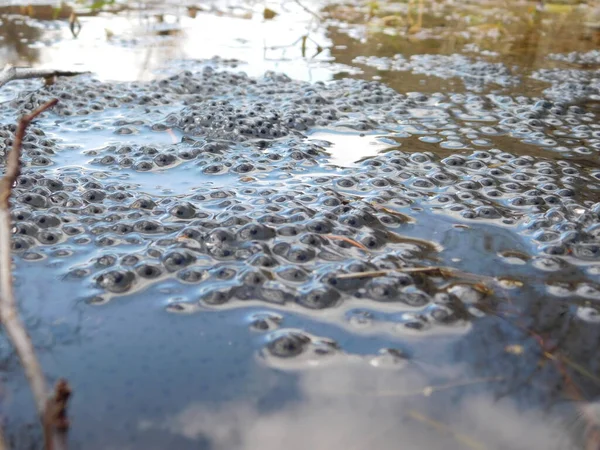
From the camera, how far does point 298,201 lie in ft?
7.45

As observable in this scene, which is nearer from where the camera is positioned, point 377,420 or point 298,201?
point 377,420

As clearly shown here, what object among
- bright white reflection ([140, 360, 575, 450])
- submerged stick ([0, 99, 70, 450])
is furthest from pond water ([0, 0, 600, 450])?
submerged stick ([0, 99, 70, 450])

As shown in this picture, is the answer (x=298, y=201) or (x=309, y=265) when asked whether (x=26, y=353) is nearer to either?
(x=309, y=265)

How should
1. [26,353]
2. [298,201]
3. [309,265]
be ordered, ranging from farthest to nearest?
[298,201] → [309,265] → [26,353]

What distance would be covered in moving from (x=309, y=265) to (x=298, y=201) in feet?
Result: 1.59

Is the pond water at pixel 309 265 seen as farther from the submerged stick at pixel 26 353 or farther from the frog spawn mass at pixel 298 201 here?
the submerged stick at pixel 26 353

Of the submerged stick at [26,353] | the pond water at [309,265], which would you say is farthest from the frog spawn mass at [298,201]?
the submerged stick at [26,353]

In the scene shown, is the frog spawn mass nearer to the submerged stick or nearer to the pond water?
the pond water

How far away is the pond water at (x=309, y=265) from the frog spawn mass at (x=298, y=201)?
0.01 metres

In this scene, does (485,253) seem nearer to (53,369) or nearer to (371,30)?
(53,369)

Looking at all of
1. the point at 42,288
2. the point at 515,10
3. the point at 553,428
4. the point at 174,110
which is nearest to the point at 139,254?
the point at 42,288

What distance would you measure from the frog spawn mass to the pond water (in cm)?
1

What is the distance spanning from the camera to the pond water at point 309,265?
1313mm

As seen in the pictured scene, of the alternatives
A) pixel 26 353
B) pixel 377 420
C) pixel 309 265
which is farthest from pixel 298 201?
pixel 26 353
